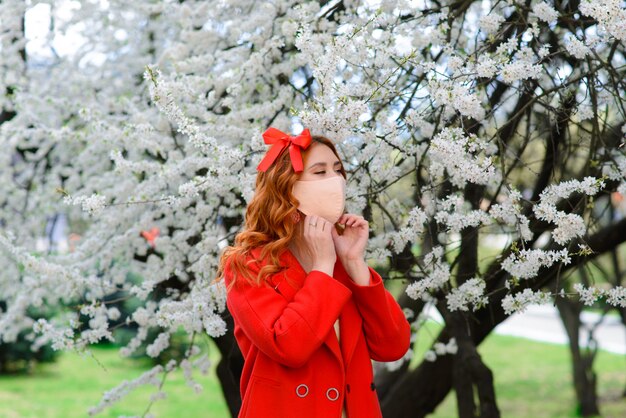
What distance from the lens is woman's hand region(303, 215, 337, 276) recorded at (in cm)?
226

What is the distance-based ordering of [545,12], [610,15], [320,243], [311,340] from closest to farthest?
1. [311,340]
2. [320,243]
3. [610,15]
4. [545,12]

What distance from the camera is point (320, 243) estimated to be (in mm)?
2264

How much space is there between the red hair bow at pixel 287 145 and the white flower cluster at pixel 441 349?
2.11 m

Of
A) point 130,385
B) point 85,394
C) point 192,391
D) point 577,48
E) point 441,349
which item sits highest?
Answer: point 577,48

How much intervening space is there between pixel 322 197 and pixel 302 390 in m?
0.54

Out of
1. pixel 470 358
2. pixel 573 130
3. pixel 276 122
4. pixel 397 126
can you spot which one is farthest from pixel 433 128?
pixel 573 130

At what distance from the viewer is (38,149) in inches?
218

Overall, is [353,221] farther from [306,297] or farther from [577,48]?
[577,48]

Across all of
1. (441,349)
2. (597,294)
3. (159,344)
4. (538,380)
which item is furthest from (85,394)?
(597,294)

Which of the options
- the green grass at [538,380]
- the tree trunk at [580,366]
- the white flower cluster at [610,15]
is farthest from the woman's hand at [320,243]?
the tree trunk at [580,366]

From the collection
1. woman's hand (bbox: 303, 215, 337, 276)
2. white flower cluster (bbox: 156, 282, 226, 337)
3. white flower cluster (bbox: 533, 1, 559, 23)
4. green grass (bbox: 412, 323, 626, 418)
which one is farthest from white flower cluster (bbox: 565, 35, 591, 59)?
green grass (bbox: 412, 323, 626, 418)

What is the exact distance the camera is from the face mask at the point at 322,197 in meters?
2.34

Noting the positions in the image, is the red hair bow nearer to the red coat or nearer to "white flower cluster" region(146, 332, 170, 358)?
the red coat

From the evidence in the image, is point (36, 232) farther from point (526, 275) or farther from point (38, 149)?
point (526, 275)
